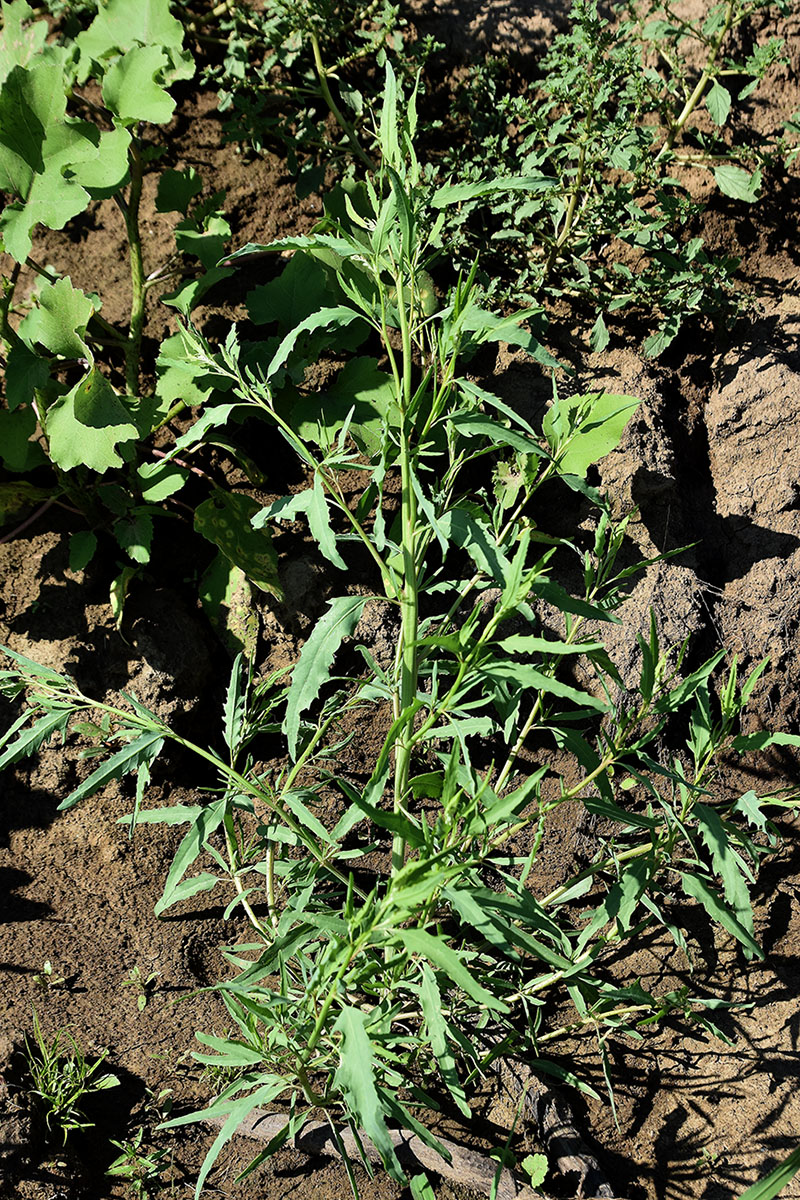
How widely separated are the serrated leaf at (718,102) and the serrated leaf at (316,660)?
1843mm

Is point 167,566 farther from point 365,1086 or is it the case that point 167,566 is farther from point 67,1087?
point 365,1086

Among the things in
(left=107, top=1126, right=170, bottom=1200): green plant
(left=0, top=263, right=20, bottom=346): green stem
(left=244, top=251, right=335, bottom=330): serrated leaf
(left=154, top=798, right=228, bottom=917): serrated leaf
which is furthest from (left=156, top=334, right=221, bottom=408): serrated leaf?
(left=107, top=1126, right=170, bottom=1200): green plant

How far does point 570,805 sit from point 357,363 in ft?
4.02

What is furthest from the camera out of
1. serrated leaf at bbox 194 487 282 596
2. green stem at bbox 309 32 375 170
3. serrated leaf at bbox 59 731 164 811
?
green stem at bbox 309 32 375 170

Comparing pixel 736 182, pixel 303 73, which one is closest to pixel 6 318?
pixel 303 73

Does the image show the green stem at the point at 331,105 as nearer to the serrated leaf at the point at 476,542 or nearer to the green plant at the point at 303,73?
the green plant at the point at 303,73

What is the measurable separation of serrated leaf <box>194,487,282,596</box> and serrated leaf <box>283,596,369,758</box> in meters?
0.79

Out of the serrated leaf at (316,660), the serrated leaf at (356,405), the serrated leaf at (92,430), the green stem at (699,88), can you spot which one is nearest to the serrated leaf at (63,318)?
the serrated leaf at (92,430)

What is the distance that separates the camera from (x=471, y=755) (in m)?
2.32

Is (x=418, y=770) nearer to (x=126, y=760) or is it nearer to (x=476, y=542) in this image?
(x=126, y=760)

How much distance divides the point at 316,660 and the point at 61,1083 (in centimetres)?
112

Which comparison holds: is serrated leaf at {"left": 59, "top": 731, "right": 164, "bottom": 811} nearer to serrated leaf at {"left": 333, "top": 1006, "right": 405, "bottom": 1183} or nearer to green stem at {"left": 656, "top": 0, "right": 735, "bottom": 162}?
serrated leaf at {"left": 333, "top": 1006, "right": 405, "bottom": 1183}

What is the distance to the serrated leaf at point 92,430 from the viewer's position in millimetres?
2121

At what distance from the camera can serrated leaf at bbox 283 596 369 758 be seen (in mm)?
1456
